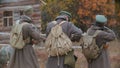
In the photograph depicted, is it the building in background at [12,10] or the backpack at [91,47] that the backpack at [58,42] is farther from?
the building in background at [12,10]

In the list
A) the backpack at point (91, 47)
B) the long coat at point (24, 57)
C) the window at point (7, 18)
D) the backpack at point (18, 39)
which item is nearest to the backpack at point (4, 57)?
the long coat at point (24, 57)

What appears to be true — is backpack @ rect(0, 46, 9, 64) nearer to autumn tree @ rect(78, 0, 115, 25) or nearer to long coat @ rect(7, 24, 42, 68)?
long coat @ rect(7, 24, 42, 68)

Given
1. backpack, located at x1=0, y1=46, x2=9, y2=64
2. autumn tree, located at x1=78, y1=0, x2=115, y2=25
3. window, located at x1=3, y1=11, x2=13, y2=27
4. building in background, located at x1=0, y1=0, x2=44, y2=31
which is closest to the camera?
backpack, located at x1=0, y1=46, x2=9, y2=64

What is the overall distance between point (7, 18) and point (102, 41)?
15.6 m

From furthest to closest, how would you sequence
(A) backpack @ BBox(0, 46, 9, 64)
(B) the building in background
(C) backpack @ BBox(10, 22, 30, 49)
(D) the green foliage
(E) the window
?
1. (D) the green foliage
2. (E) the window
3. (B) the building in background
4. (A) backpack @ BBox(0, 46, 9, 64)
5. (C) backpack @ BBox(10, 22, 30, 49)

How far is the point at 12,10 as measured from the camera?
927 inches

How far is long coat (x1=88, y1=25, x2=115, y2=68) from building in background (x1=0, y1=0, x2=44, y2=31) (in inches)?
542

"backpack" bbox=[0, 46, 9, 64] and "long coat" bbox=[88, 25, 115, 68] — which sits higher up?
"long coat" bbox=[88, 25, 115, 68]

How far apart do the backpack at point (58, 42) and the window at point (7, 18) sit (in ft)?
49.0

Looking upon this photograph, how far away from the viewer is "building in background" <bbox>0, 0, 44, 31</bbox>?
22.8 metres

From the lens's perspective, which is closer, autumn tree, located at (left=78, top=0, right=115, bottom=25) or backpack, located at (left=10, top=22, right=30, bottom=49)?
backpack, located at (left=10, top=22, right=30, bottom=49)

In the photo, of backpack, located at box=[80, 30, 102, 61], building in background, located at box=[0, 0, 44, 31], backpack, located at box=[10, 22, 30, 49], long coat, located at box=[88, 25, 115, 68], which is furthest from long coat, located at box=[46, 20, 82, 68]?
building in background, located at box=[0, 0, 44, 31]

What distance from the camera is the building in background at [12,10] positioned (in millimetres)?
22828

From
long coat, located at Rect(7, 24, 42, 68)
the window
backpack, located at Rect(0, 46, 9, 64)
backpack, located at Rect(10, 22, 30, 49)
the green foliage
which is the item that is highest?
backpack, located at Rect(10, 22, 30, 49)
